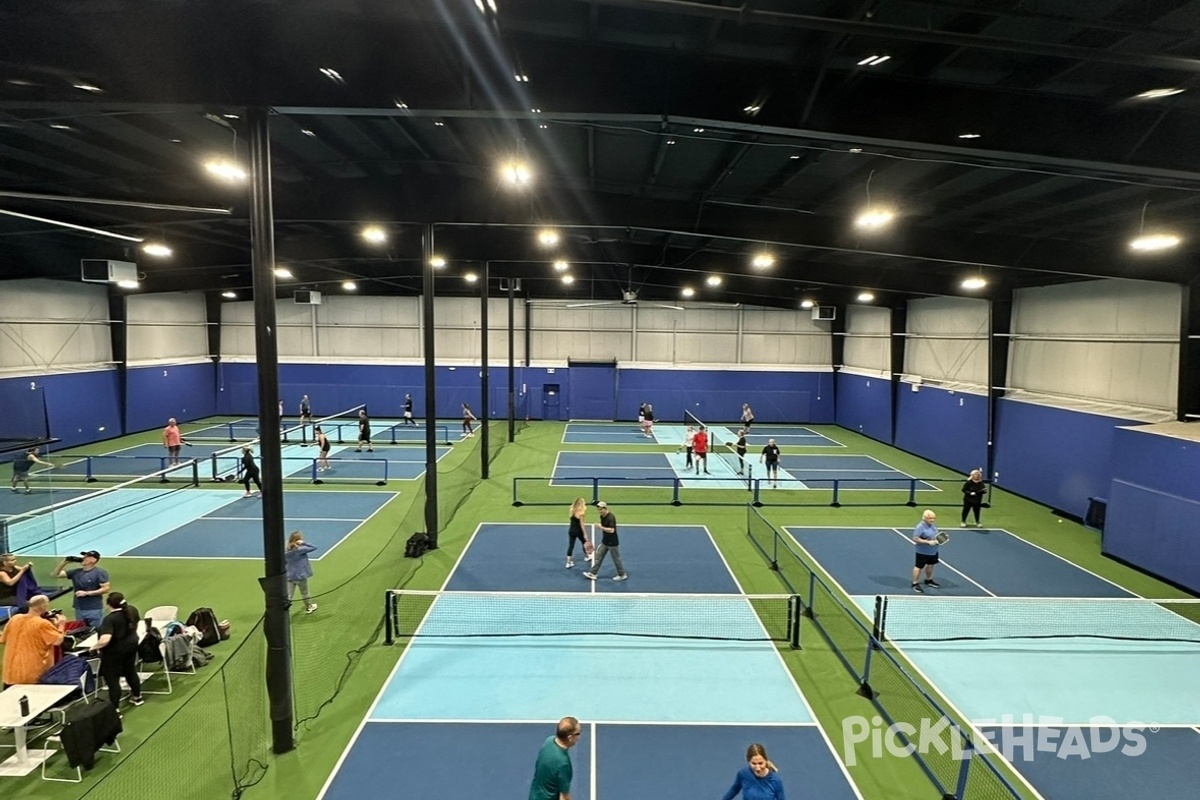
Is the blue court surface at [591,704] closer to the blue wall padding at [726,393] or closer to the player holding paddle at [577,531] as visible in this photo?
the player holding paddle at [577,531]

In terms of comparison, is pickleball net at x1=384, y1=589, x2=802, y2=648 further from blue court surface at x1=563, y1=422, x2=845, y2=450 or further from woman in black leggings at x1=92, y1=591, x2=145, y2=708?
blue court surface at x1=563, y1=422, x2=845, y2=450

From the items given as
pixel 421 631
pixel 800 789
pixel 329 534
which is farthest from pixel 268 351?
pixel 329 534

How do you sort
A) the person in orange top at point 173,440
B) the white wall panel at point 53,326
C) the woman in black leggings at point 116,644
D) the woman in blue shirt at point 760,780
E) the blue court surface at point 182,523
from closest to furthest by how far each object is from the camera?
the woman in blue shirt at point 760,780 → the woman in black leggings at point 116,644 → the blue court surface at point 182,523 → the person in orange top at point 173,440 → the white wall panel at point 53,326

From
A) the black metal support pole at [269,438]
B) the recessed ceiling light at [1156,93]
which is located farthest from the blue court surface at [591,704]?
the recessed ceiling light at [1156,93]

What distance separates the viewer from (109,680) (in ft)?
26.3

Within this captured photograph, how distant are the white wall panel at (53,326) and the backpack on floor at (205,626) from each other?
22346 millimetres

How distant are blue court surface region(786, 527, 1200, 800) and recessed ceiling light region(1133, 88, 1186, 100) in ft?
25.3

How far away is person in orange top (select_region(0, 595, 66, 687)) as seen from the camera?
300 inches

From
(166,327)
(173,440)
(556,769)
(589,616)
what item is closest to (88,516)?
(173,440)

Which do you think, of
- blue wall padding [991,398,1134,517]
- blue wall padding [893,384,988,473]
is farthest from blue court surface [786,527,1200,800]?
blue wall padding [893,384,988,473]

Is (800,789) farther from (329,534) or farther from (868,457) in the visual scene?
(868,457)

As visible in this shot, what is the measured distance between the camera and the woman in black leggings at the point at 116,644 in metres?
7.88

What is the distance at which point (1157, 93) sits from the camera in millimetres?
7430

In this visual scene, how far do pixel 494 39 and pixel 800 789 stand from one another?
30.3 feet
